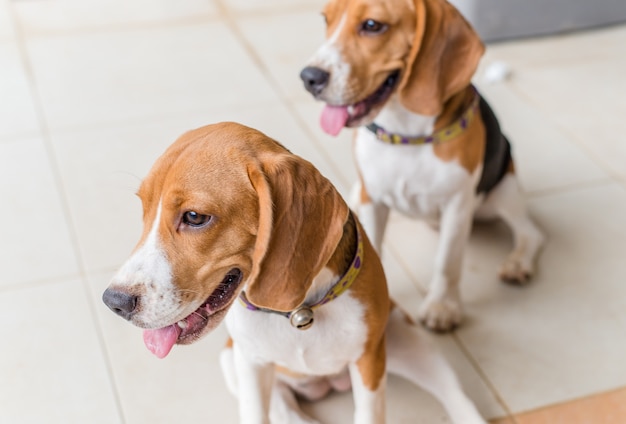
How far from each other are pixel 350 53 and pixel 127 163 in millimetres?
1438

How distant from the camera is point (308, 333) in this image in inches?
73.9

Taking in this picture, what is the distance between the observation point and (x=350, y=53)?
2320 millimetres

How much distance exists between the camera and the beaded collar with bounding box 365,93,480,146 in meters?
2.35

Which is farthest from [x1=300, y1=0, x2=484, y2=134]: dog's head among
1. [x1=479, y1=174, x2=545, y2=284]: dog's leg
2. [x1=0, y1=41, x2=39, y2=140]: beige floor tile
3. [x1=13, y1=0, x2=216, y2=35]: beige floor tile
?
[x1=13, y1=0, x2=216, y2=35]: beige floor tile

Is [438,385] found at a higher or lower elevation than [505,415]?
higher

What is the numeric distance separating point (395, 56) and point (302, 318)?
87 centimetres

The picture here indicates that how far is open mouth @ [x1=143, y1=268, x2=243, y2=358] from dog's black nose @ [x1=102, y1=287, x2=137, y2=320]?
14 cm

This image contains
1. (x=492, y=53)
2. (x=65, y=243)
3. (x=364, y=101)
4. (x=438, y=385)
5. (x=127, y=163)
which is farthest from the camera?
(x=492, y=53)

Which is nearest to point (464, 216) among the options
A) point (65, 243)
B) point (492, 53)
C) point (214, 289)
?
point (214, 289)

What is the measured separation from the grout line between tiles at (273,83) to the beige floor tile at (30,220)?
1069 mm

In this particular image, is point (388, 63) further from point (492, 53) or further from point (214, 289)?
point (492, 53)

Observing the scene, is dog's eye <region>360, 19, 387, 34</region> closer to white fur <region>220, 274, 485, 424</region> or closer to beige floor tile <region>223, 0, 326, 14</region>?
white fur <region>220, 274, 485, 424</region>

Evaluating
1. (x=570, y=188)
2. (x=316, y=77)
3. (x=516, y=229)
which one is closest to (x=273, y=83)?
(x=570, y=188)

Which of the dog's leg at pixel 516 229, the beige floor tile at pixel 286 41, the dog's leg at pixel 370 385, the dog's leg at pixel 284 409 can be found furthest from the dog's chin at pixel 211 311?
the beige floor tile at pixel 286 41
